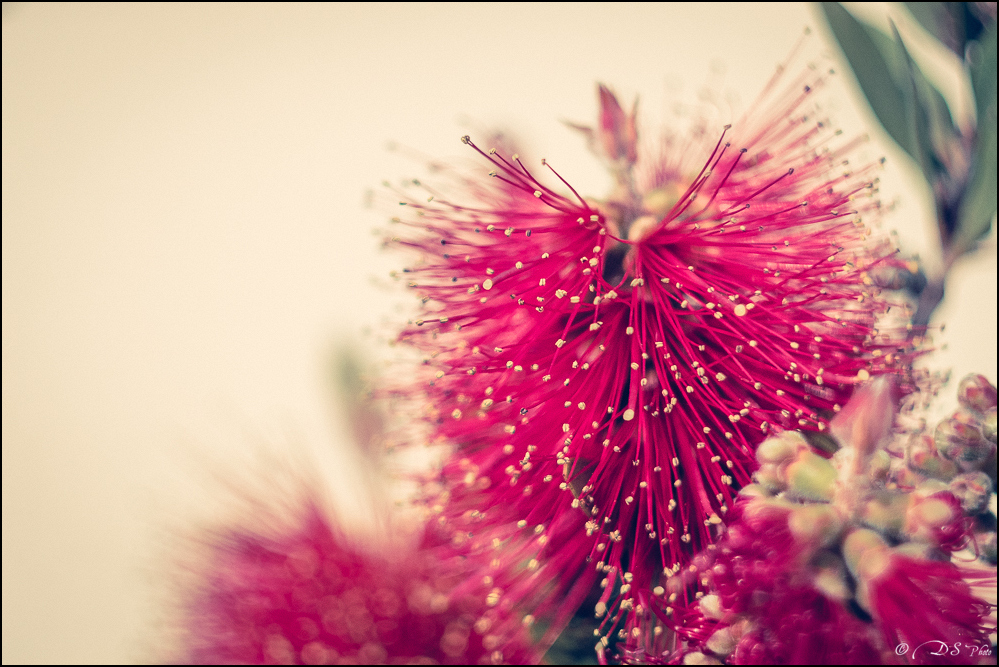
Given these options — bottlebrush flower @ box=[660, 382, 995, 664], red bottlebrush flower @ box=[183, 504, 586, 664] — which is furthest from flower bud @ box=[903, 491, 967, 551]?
red bottlebrush flower @ box=[183, 504, 586, 664]

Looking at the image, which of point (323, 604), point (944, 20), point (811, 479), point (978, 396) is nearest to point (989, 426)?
point (978, 396)

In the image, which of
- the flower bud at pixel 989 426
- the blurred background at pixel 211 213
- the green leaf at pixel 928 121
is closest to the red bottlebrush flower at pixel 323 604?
the blurred background at pixel 211 213

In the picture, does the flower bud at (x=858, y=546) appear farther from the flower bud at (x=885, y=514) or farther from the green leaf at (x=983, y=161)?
the green leaf at (x=983, y=161)

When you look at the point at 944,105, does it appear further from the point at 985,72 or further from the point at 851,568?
the point at 851,568

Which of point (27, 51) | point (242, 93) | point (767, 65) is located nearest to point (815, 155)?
point (767, 65)

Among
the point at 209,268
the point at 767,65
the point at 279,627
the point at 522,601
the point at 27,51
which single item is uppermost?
the point at 27,51

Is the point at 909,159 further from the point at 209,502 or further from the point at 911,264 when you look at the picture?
the point at 209,502

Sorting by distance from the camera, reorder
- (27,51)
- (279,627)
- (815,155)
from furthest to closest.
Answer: (27,51) < (279,627) < (815,155)
